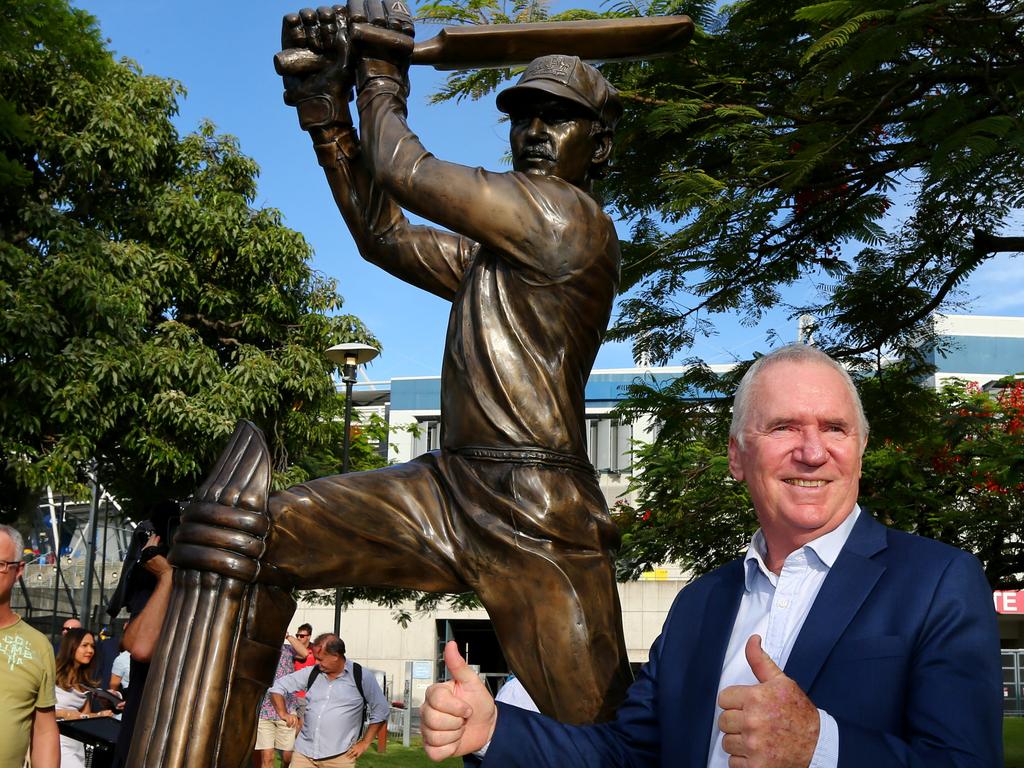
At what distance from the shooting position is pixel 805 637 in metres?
2.17

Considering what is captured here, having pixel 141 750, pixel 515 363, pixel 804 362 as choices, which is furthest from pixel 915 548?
pixel 141 750

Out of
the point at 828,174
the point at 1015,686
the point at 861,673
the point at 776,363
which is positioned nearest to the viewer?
the point at 861,673

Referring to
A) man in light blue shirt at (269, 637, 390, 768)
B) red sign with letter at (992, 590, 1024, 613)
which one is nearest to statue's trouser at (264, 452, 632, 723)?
man in light blue shirt at (269, 637, 390, 768)

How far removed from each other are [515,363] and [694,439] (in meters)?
5.33

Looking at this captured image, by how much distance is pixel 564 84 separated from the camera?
151 inches

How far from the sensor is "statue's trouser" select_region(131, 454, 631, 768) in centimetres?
333

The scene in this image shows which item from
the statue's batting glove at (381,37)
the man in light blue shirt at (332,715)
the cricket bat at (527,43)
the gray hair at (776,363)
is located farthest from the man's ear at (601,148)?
the man in light blue shirt at (332,715)

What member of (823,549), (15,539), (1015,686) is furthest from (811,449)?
(1015,686)

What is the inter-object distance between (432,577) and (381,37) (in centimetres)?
183

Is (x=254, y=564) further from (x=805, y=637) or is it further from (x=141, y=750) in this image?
(x=805, y=637)

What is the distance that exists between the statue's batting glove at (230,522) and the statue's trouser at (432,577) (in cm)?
5

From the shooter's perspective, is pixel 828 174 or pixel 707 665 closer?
pixel 707 665

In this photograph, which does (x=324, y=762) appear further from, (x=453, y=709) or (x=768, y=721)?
(x=768, y=721)

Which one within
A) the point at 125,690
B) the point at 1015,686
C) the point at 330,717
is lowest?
the point at 1015,686
